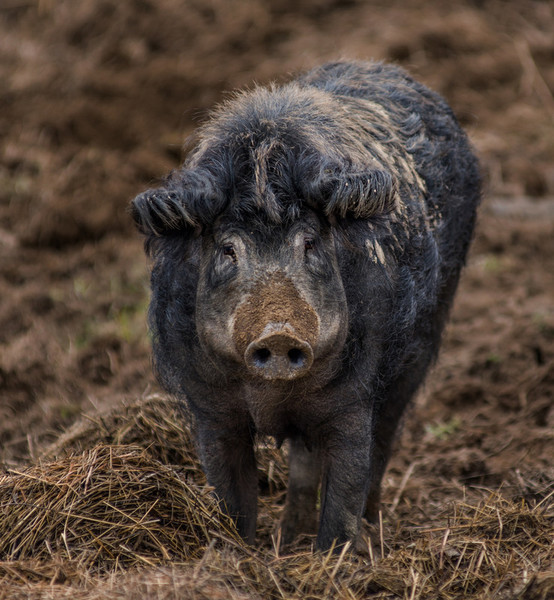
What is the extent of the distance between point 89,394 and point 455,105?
6227mm

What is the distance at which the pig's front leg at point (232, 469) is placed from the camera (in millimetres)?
4379

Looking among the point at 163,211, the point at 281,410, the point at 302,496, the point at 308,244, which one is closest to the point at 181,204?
the point at 163,211

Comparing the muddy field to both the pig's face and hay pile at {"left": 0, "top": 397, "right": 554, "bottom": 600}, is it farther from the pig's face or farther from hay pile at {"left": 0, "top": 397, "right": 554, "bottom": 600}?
the pig's face

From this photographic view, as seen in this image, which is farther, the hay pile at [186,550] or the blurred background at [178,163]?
the blurred background at [178,163]

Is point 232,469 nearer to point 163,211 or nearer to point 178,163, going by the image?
point 163,211

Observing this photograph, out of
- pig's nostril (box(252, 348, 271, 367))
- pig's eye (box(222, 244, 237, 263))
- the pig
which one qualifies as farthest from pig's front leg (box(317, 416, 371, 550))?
pig's eye (box(222, 244, 237, 263))

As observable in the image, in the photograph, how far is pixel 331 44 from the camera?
39.5 ft

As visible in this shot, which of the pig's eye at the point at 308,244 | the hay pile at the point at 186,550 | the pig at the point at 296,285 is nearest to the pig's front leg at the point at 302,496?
the pig at the point at 296,285

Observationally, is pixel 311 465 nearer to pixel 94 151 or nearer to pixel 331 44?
pixel 94 151

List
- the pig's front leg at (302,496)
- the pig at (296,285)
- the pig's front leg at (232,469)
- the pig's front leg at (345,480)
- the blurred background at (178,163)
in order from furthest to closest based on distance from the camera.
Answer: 1. the blurred background at (178,163)
2. the pig's front leg at (302,496)
3. the pig's front leg at (232,469)
4. the pig's front leg at (345,480)
5. the pig at (296,285)

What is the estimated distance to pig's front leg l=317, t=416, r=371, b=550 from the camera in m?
4.24

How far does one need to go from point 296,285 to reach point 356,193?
1.67 ft

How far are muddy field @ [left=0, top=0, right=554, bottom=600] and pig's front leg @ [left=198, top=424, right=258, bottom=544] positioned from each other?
1.16 feet

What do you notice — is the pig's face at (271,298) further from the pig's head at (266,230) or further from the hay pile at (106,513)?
the hay pile at (106,513)
